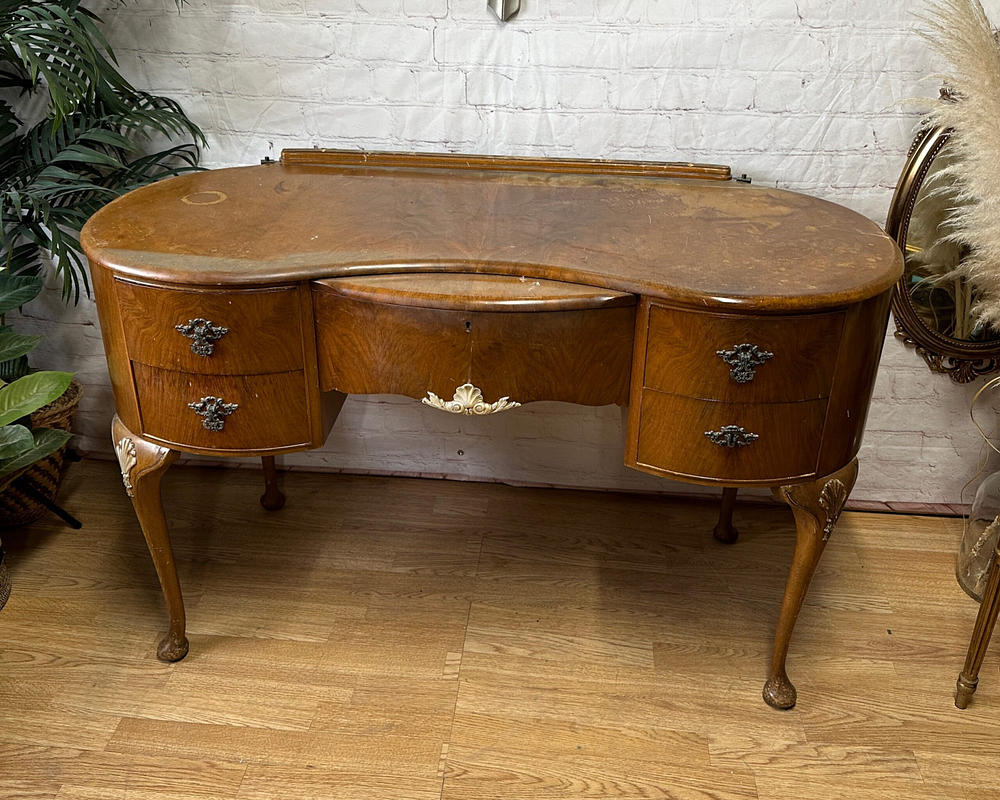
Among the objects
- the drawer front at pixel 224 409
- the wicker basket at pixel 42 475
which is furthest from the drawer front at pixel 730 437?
the wicker basket at pixel 42 475

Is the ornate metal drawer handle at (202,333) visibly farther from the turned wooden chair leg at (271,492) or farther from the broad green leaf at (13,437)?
the turned wooden chair leg at (271,492)

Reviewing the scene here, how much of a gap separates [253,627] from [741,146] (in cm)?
157

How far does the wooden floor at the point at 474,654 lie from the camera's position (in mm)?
1628

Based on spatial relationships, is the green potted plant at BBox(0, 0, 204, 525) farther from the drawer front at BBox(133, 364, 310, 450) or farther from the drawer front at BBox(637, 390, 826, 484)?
the drawer front at BBox(637, 390, 826, 484)

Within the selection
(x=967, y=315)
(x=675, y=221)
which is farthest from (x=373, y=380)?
(x=967, y=315)

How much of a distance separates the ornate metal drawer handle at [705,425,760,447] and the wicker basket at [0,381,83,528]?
164 centimetres

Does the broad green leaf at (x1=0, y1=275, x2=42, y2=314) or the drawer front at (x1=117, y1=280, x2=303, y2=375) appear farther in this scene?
the broad green leaf at (x1=0, y1=275, x2=42, y2=314)

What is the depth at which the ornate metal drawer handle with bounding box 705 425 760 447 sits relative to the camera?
1467mm

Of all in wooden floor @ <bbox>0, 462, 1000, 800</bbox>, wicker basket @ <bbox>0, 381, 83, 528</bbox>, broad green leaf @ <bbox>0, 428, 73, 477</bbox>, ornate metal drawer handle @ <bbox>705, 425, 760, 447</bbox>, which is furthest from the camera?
wicker basket @ <bbox>0, 381, 83, 528</bbox>

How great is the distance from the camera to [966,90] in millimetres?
1711

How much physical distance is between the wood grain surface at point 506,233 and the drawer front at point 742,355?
0.04 meters

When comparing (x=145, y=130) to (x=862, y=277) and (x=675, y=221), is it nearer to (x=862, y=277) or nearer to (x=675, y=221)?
(x=675, y=221)

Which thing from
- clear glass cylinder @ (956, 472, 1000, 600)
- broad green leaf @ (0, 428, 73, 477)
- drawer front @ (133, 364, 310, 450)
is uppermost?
drawer front @ (133, 364, 310, 450)

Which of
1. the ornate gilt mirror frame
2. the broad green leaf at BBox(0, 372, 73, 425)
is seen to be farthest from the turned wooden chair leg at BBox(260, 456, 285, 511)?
the ornate gilt mirror frame
